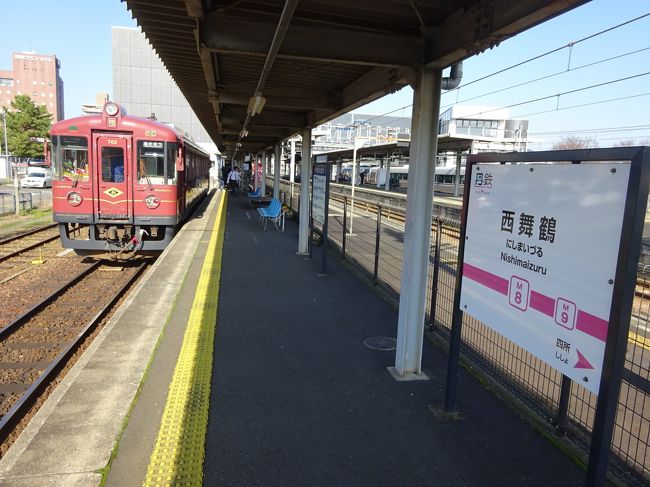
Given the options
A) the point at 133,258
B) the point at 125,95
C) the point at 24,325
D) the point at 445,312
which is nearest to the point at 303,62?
the point at 445,312

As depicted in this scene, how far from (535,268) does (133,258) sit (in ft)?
31.1

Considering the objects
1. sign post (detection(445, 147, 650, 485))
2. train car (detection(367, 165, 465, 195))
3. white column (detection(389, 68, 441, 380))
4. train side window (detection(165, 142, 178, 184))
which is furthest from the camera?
train car (detection(367, 165, 465, 195))

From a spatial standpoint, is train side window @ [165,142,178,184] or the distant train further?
the distant train

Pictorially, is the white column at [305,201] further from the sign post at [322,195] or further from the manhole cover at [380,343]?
the manhole cover at [380,343]

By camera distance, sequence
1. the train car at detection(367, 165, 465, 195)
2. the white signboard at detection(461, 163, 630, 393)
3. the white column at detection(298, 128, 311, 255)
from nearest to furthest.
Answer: the white signboard at detection(461, 163, 630, 393) < the white column at detection(298, 128, 311, 255) < the train car at detection(367, 165, 465, 195)

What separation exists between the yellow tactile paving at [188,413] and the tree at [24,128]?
5026 cm

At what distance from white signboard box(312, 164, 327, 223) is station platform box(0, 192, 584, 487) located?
2774mm

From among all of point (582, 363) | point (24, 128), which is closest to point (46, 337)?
point (582, 363)

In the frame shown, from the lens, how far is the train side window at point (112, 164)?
31.0 ft

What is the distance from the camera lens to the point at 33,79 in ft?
346

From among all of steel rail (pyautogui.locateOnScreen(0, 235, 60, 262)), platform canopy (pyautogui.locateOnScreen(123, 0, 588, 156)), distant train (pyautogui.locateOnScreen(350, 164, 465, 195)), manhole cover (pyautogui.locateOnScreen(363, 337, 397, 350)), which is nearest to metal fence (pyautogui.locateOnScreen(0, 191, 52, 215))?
steel rail (pyautogui.locateOnScreen(0, 235, 60, 262))

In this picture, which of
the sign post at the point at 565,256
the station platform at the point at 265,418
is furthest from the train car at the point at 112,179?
the sign post at the point at 565,256

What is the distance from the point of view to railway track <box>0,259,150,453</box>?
177 inches

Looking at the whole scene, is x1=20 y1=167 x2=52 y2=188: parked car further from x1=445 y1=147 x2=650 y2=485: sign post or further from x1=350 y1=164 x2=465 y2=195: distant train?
x1=445 y1=147 x2=650 y2=485: sign post
